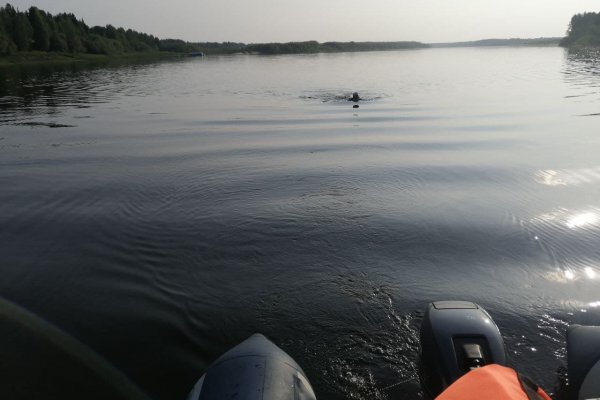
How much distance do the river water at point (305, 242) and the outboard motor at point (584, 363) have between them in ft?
2.87

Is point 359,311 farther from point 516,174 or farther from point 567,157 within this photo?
point 567,157

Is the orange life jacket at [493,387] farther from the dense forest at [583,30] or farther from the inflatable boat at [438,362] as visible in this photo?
the dense forest at [583,30]

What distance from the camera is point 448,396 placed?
290 centimetres

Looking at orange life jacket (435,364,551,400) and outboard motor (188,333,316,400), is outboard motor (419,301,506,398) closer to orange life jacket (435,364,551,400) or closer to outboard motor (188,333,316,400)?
orange life jacket (435,364,551,400)

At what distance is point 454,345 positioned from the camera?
3980 mm

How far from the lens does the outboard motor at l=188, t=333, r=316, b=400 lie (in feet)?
11.3

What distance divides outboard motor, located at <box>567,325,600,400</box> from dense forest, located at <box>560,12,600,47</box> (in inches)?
5680

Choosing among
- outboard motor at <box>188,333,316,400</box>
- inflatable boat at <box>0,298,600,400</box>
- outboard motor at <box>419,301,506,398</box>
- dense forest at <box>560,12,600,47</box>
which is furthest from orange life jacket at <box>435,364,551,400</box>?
dense forest at <box>560,12,600,47</box>

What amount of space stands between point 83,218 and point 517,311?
325 inches

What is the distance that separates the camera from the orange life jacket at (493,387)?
2.74 meters

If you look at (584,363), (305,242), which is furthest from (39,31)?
(584,363)

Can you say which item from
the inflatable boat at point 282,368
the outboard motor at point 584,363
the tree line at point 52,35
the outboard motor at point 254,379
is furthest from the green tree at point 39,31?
the outboard motor at point 584,363

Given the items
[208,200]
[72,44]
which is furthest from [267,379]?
[72,44]

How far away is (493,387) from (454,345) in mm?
1207
